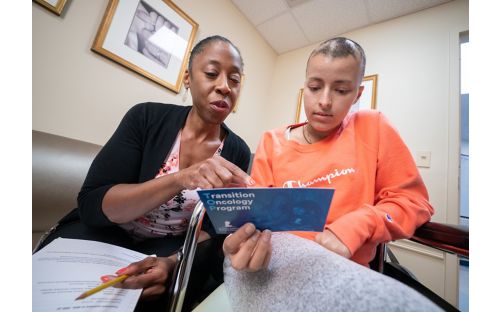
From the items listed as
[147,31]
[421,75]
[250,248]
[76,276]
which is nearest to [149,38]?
[147,31]

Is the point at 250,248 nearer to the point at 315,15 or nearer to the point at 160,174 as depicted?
the point at 160,174

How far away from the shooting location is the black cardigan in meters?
0.59

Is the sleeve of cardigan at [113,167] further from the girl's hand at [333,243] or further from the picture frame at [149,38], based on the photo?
the picture frame at [149,38]

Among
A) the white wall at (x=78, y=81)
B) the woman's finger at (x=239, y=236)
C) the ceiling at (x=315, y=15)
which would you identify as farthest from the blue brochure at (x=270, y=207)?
the ceiling at (x=315, y=15)

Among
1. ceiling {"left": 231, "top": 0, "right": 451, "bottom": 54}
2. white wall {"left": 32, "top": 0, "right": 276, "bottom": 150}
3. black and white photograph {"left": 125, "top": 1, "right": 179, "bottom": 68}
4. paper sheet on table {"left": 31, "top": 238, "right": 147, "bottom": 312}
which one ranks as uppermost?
ceiling {"left": 231, "top": 0, "right": 451, "bottom": 54}

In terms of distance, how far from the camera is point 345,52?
575mm

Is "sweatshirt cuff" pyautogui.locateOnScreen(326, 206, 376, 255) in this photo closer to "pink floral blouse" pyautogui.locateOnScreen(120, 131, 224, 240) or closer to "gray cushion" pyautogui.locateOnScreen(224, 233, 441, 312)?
"gray cushion" pyautogui.locateOnScreen(224, 233, 441, 312)

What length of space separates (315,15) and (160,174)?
1.95 m

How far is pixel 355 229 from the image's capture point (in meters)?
0.40

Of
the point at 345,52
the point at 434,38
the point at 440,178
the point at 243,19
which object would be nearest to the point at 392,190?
the point at 345,52

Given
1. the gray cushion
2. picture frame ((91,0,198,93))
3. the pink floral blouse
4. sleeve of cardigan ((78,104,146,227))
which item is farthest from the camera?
picture frame ((91,0,198,93))

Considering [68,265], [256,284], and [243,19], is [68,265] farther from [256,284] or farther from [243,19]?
[243,19]

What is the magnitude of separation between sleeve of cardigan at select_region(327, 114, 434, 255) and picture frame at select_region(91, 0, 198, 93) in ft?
4.33

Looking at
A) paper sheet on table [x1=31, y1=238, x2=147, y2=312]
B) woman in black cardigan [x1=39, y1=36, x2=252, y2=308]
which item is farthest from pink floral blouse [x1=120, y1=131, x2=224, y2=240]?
paper sheet on table [x1=31, y1=238, x2=147, y2=312]
